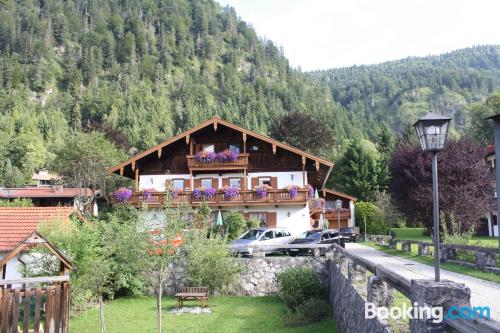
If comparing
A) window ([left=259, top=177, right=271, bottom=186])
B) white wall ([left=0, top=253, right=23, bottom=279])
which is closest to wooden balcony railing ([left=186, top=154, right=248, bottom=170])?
window ([left=259, top=177, right=271, bottom=186])

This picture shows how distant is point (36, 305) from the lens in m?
11.2

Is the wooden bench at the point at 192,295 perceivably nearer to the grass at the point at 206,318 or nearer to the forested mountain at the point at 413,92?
the grass at the point at 206,318

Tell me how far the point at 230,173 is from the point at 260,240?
1108cm

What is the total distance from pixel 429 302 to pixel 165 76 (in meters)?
156

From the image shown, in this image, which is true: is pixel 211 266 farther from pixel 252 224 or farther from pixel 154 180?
pixel 154 180

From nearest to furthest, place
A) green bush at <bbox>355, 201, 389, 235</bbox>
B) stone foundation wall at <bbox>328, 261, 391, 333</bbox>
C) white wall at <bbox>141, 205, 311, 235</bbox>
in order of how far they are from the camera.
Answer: stone foundation wall at <bbox>328, 261, 391, 333</bbox> < white wall at <bbox>141, 205, 311, 235</bbox> < green bush at <bbox>355, 201, 389, 235</bbox>

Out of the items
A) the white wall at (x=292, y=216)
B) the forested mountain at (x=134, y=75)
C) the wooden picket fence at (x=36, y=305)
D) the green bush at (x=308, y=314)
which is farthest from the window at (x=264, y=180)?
the forested mountain at (x=134, y=75)

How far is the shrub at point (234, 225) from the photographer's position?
96.6 ft

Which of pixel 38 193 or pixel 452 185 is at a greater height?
pixel 38 193

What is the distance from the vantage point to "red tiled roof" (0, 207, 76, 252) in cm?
1845

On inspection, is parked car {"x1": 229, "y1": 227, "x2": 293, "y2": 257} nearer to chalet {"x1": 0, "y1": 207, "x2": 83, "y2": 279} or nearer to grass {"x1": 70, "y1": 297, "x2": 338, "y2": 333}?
grass {"x1": 70, "y1": 297, "x2": 338, "y2": 333}

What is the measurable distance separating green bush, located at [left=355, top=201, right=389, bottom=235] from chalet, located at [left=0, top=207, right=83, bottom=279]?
1350 inches

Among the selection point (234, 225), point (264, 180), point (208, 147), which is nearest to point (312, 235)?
point (234, 225)

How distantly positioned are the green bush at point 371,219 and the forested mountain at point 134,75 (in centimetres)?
4285
